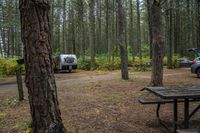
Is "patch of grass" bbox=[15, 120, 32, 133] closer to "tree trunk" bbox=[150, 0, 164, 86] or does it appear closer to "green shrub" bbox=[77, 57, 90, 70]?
"tree trunk" bbox=[150, 0, 164, 86]

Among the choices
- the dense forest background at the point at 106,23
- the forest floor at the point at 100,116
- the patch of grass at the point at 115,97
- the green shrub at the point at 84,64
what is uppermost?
the dense forest background at the point at 106,23

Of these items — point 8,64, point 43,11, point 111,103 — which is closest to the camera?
point 43,11

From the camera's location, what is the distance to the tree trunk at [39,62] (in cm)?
469

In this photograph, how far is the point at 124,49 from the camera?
16109 millimetres

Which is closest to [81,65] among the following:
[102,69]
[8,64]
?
[102,69]

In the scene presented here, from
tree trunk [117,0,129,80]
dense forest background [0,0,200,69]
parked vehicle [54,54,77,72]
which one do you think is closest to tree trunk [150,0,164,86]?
tree trunk [117,0,129,80]

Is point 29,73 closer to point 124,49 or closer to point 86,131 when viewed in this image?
point 86,131

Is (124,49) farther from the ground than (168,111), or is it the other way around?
(124,49)

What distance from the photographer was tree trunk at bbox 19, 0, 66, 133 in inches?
185

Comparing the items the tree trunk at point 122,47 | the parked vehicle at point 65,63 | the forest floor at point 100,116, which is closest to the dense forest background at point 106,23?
the parked vehicle at point 65,63

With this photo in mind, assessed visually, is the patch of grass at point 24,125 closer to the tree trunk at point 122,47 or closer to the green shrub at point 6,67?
the tree trunk at point 122,47

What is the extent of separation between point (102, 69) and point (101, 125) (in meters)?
21.3

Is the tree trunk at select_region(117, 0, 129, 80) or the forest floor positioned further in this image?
the tree trunk at select_region(117, 0, 129, 80)

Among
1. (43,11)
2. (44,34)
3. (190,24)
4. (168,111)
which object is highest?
(190,24)
